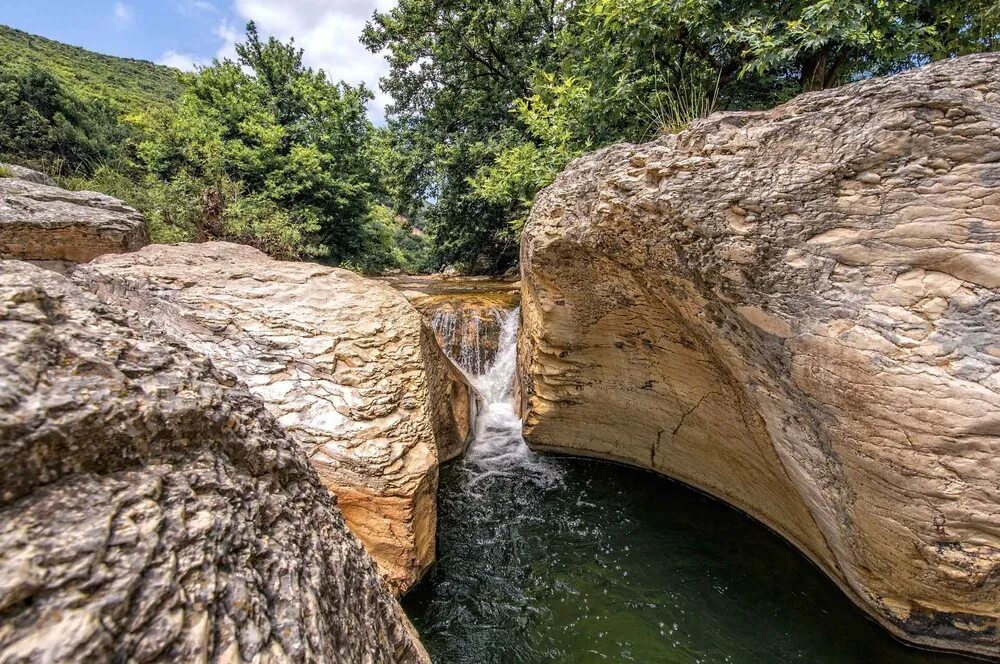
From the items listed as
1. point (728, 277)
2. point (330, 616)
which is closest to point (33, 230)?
point (330, 616)

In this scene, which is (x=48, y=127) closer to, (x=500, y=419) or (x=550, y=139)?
(x=550, y=139)

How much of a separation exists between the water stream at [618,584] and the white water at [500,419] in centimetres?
17

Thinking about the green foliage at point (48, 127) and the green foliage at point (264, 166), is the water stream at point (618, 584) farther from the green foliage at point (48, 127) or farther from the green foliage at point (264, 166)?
the green foliage at point (48, 127)

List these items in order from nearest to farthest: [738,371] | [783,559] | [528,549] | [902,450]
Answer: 1. [902,450]
2. [738,371]
3. [783,559]
4. [528,549]

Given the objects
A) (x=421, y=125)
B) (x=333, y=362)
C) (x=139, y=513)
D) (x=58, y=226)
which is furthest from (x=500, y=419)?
(x=421, y=125)

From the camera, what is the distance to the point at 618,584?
12.0 feet

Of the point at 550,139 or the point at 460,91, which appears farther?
the point at 460,91

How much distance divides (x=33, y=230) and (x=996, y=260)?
33.1 ft

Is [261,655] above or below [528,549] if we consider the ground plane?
above

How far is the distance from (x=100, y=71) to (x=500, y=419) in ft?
131

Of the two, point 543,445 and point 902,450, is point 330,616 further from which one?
point 543,445

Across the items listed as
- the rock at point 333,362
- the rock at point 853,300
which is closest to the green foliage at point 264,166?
the rock at point 333,362

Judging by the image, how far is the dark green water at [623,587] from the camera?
10.2 ft

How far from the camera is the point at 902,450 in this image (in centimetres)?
220
